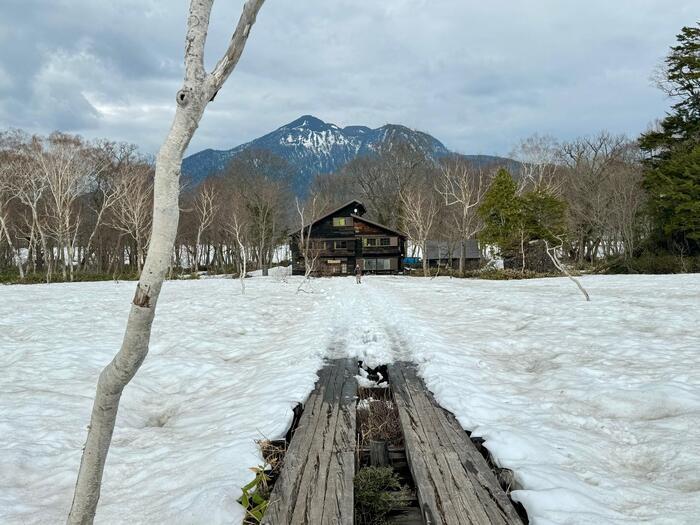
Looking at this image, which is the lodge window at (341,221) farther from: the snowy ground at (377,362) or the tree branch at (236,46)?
the tree branch at (236,46)

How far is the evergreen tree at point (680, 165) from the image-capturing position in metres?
26.6

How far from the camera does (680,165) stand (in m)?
27.3

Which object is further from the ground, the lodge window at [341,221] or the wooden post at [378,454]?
the lodge window at [341,221]

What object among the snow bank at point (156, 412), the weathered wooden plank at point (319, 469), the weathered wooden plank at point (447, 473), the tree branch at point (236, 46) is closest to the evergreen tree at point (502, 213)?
the snow bank at point (156, 412)

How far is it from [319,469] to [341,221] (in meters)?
49.8

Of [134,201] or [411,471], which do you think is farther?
[134,201]

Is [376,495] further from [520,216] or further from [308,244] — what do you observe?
[520,216]

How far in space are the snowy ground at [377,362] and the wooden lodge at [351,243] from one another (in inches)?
1593

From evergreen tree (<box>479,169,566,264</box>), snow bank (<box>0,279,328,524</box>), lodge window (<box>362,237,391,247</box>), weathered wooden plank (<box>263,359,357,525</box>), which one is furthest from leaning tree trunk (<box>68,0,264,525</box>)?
lodge window (<box>362,237,391,247</box>)

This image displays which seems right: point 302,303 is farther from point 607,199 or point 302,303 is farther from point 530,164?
point 530,164

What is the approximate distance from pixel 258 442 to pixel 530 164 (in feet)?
185

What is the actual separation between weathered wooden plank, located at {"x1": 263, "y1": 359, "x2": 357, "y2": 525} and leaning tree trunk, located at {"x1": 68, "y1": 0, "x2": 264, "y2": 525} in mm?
1379

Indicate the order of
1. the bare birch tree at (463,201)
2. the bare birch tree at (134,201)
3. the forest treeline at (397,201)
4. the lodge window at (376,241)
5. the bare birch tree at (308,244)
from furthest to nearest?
the lodge window at (376,241) < the bare birch tree at (463,201) < the bare birch tree at (134,201) < the forest treeline at (397,201) < the bare birch tree at (308,244)

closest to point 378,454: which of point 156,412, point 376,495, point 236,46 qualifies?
point 376,495
